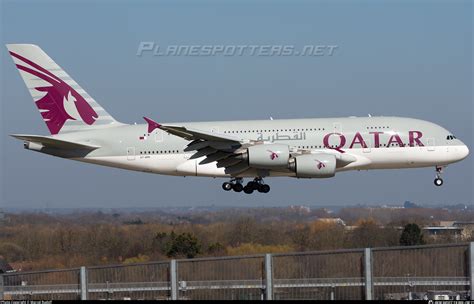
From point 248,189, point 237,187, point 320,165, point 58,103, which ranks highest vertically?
point 58,103

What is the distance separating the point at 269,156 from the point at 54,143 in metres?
9.55

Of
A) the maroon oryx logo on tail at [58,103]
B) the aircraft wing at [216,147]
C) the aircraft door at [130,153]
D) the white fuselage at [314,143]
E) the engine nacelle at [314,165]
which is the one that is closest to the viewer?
the aircraft wing at [216,147]

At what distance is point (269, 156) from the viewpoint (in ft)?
136

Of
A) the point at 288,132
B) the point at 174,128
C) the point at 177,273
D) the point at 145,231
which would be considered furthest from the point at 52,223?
the point at 177,273

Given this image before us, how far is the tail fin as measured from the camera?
153 ft

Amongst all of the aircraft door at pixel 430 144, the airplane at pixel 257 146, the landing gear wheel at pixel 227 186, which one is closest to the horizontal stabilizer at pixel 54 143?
the airplane at pixel 257 146

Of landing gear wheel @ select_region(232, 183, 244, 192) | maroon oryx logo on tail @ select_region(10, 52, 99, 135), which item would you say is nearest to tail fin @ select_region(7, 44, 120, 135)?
maroon oryx logo on tail @ select_region(10, 52, 99, 135)

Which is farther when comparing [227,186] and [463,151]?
[227,186]

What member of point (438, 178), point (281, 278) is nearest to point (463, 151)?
point (438, 178)

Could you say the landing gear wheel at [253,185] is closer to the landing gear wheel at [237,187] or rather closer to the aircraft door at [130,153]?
the landing gear wheel at [237,187]

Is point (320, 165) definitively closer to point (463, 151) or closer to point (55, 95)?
point (463, 151)

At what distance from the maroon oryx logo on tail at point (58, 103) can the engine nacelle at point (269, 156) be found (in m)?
8.94

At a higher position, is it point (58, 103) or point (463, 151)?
point (58, 103)

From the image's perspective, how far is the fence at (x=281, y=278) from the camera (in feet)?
70.9
